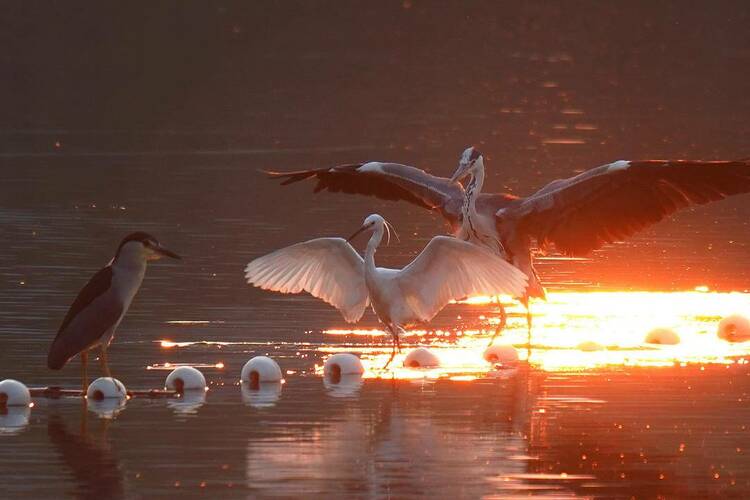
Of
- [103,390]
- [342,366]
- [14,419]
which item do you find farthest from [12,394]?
[342,366]

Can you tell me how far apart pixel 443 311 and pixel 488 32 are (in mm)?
50510

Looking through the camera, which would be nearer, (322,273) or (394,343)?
(394,343)

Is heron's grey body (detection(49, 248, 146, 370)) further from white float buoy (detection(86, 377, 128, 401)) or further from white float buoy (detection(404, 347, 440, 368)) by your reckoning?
white float buoy (detection(404, 347, 440, 368))

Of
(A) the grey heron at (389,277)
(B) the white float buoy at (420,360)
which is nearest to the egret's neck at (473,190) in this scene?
(A) the grey heron at (389,277)

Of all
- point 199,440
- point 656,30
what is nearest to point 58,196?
point 199,440

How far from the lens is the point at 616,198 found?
66.2 feet

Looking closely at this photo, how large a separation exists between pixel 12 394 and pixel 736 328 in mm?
6915

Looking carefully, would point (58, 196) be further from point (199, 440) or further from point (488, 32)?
point (488, 32)

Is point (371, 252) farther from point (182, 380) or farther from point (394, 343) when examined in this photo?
point (182, 380)

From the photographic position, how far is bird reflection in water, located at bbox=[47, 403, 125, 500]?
13.1m

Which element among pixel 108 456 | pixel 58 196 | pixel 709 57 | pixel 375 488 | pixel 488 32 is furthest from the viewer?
pixel 488 32

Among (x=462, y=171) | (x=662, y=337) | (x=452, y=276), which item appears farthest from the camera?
(x=462, y=171)

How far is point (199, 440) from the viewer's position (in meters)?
14.6

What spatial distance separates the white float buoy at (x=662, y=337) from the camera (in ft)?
61.6
